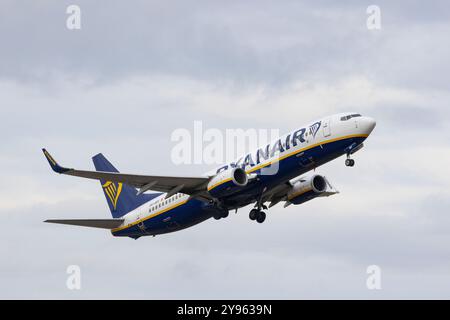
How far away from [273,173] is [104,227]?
1814 centimetres

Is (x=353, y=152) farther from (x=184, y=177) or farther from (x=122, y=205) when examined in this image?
(x=122, y=205)

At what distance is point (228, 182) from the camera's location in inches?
2137

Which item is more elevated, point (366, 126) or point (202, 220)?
point (366, 126)

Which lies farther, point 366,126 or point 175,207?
point 175,207

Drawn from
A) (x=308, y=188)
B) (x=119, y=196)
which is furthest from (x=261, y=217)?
(x=119, y=196)

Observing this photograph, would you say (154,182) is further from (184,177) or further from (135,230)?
(135,230)

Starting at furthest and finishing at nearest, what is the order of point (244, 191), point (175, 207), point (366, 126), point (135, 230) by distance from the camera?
point (135, 230)
point (175, 207)
point (244, 191)
point (366, 126)

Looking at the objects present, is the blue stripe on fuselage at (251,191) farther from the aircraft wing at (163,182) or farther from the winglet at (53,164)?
the winglet at (53,164)

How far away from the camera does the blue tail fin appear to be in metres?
66.9


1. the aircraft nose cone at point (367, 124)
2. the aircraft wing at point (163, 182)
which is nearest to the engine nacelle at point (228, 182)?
the aircraft wing at point (163, 182)

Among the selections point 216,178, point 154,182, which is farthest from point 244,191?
point 154,182

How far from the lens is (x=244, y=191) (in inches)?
2179

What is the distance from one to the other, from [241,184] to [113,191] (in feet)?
62.5

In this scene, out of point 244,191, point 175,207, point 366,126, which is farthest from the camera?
point 175,207
